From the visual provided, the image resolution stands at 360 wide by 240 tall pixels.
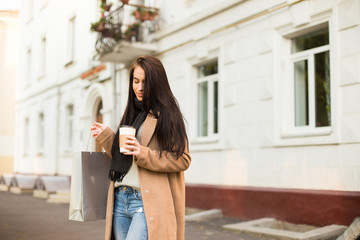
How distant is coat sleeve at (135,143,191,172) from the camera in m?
2.69

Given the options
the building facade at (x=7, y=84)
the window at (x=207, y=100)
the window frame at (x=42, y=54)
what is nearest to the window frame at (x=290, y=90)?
the window at (x=207, y=100)

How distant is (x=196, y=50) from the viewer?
35.8ft

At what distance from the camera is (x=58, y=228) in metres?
8.43

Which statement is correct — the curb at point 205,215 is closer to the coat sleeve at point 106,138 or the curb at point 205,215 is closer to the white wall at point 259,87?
the white wall at point 259,87

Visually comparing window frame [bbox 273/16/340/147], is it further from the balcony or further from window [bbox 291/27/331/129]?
the balcony

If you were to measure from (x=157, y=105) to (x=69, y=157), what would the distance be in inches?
628

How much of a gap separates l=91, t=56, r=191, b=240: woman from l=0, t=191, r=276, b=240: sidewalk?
4.53 meters

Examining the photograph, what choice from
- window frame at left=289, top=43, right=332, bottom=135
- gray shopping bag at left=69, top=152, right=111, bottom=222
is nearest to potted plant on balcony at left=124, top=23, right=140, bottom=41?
window frame at left=289, top=43, right=332, bottom=135

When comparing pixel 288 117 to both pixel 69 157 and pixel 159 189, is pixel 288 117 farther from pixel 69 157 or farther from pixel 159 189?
pixel 69 157

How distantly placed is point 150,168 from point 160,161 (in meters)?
0.07

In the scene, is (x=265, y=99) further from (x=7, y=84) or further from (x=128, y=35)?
(x=7, y=84)

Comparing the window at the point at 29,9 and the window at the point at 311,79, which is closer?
the window at the point at 311,79

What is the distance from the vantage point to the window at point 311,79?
790 centimetres

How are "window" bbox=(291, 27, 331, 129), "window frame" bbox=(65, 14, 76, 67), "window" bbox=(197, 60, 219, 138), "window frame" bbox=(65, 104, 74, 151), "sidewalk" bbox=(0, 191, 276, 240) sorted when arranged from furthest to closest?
"window frame" bbox=(65, 104, 74, 151)
"window frame" bbox=(65, 14, 76, 67)
"window" bbox=(197, 60, 219, 138)
"window" bbox=(291, 27, 331, 129)
"sidewalk" bbox=(0, 191, 276, 240)
